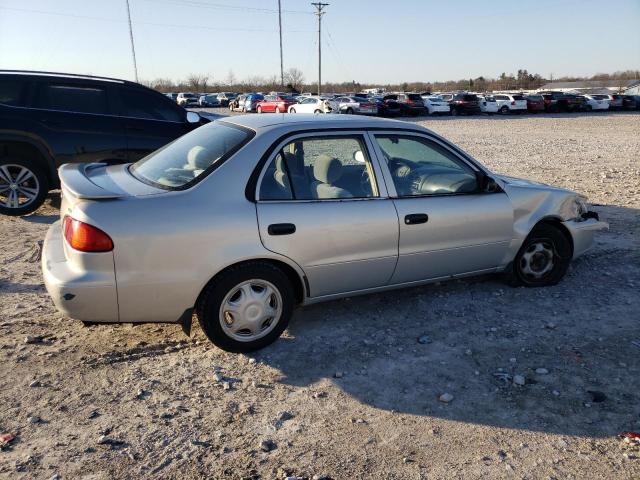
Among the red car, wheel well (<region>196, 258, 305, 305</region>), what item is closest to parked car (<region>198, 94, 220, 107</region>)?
the red car

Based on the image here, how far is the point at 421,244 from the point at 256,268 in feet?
4.47

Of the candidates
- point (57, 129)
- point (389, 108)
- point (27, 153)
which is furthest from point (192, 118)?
point (389, 108)

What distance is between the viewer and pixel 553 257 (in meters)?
5.12

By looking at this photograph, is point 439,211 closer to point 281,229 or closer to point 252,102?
point 281,229

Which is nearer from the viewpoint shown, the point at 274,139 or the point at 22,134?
the point at 274,139

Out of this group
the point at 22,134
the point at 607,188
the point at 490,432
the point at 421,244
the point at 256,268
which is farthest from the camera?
the point at 607,188

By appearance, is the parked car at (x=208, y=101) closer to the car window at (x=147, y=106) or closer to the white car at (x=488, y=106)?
the white car at (x=488, y=106)

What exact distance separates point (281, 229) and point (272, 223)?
0.07 m

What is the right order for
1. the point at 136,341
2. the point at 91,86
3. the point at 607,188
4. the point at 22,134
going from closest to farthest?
1. the point at 136,341
2. the point at 22,134
3. the point at 91,86
4. the point at 607,188

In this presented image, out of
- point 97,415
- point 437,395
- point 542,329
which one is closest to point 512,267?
point 542,329

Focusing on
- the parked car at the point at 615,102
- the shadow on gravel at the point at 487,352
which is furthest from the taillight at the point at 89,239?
the parked car at the point at 615,102

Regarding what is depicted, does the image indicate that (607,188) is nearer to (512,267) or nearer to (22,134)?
(512,267)

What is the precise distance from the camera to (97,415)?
3.13 m

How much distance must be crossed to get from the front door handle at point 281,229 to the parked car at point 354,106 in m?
29.2
